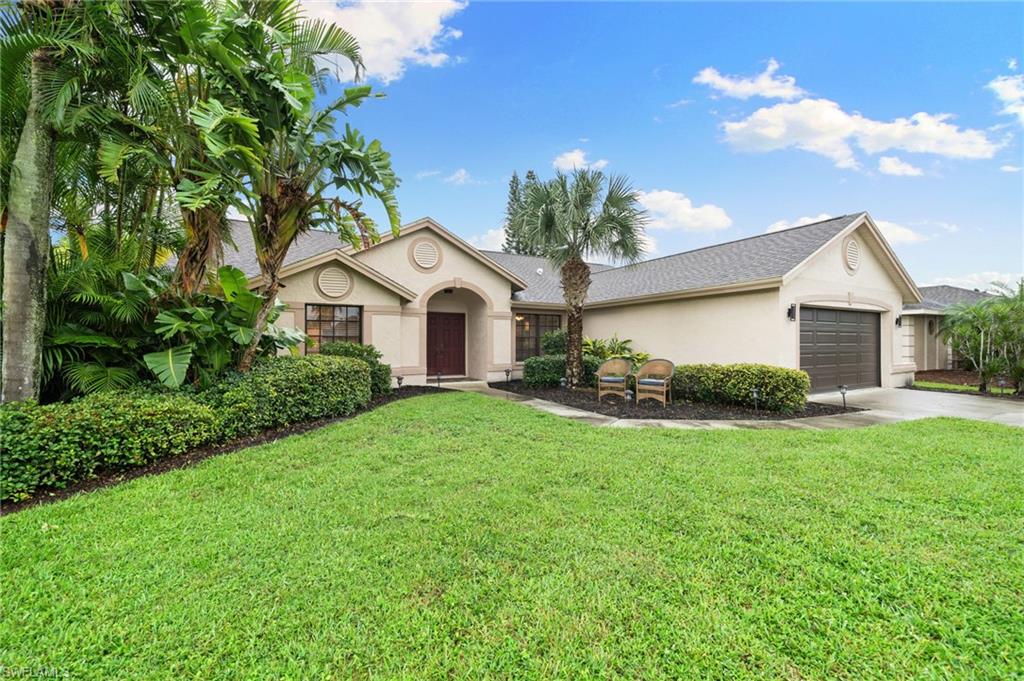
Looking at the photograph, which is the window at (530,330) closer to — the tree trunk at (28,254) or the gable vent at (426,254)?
the gable vent at (426,254)

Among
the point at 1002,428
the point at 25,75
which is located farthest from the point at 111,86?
the point at 1002,428

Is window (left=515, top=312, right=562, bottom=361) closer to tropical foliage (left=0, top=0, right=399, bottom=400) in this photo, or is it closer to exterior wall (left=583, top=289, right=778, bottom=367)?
exterior wall (left=583, top=289, right=778, bottom=367)

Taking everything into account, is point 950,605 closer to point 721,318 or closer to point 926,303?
point 721,318

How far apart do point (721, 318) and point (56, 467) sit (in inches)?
527

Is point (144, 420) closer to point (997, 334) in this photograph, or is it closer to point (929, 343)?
point (997, 334)

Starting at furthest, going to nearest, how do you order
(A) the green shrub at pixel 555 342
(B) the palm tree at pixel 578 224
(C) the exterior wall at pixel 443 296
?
(A) the green shrub at pixel 555 342 → (C) the exterior wall at pixel 443 296 → (B) the palm tree at pixel 578 224

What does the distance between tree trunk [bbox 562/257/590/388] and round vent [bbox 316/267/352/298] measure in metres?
6.32

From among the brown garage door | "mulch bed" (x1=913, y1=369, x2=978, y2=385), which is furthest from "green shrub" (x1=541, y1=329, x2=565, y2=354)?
"mulch bed" (x1=913, y1=369, x2=978, y2=385)

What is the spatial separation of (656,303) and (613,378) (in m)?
4.34

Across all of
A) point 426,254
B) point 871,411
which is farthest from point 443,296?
point 871,411

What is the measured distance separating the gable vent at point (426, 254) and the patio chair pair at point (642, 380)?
21.3 ft

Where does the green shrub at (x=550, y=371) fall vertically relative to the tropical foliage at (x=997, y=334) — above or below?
below

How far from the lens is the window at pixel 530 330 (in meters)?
15.9

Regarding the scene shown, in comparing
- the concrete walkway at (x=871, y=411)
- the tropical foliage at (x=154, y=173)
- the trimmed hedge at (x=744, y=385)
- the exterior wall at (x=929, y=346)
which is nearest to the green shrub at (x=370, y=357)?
the concrete walkway at (x=871, y=411)
